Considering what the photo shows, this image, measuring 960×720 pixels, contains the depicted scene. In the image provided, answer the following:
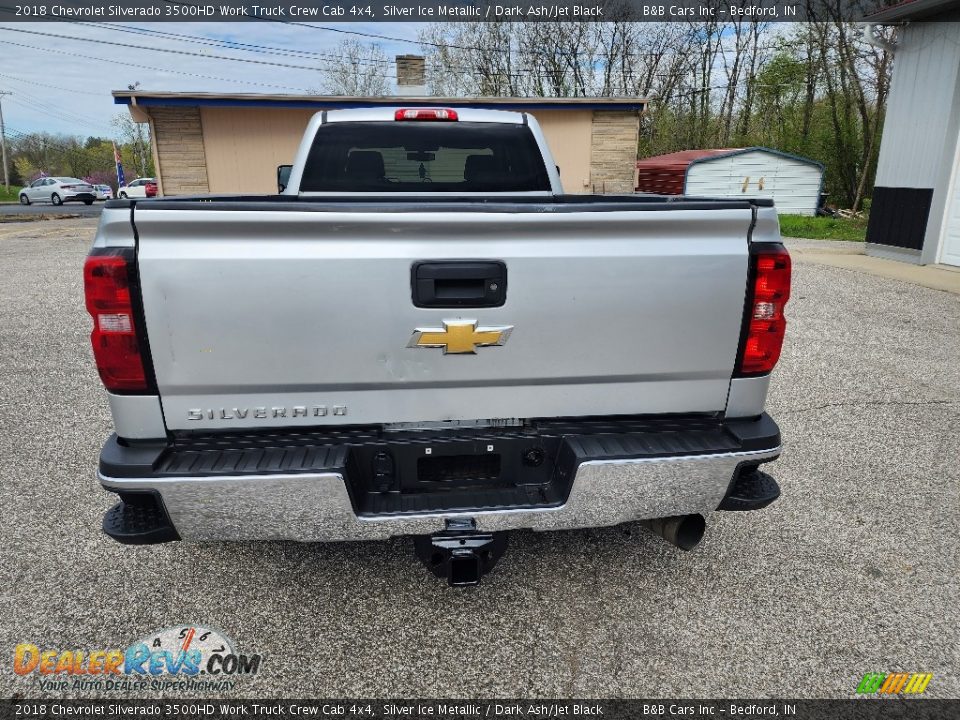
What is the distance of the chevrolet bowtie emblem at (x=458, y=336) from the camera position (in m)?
2.10

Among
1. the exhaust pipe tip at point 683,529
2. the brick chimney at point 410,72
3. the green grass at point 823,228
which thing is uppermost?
the brick chimney at point 410,72

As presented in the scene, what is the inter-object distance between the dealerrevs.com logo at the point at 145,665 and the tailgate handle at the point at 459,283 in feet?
4.96

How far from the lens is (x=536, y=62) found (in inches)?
1598

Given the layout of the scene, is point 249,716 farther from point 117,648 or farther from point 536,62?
point 536,62

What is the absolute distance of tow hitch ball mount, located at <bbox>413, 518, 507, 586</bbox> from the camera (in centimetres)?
221

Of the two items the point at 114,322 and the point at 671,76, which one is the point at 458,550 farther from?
the point at 671,76

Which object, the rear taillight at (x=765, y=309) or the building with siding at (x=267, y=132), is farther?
the building with siding at (x=267, y=132)

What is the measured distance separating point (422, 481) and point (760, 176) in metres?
25.0

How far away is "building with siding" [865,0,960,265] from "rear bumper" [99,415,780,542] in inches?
457

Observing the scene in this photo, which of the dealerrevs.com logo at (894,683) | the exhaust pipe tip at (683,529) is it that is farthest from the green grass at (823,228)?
the dealerrevs.com logo at (894,683)

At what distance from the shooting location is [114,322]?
6.50ft

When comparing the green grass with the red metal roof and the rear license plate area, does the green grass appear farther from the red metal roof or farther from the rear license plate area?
the rear license plate area

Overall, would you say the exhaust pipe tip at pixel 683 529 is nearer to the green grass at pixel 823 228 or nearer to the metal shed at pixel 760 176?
the green grass at pixel 823 228

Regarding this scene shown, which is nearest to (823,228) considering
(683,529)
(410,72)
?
(410,72)
